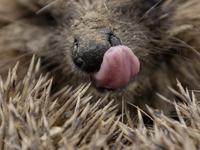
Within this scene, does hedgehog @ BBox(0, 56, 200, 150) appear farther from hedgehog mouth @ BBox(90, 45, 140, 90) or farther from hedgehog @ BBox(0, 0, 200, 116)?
hedgehog @ BBox(0, 0, 200, 116)

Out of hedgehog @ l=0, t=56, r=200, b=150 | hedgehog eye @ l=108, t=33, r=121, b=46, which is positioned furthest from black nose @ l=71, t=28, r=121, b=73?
hedgehog @ l=0, t=56, r=200, b=150

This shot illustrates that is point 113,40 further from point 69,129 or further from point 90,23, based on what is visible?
point 69,129

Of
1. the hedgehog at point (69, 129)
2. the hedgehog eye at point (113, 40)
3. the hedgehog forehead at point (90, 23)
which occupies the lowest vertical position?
the hedgehog at point (69, 129)

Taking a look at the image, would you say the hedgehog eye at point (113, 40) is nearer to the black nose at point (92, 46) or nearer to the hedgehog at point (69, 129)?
the black nose at point (92, 46)

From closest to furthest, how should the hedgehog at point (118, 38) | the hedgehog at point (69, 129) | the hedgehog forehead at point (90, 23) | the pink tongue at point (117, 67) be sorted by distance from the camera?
the hedgehog at point (69, 129)
the pink tongue at point (117, 67)
the hedgehog forehead at point (90, 23)
the hedgehog at point (118, 38)

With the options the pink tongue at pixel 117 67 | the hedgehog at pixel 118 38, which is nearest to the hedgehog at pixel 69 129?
the pink tongue at pixel 117 67

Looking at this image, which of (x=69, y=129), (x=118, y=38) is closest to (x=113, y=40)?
(x=118, y=38)
